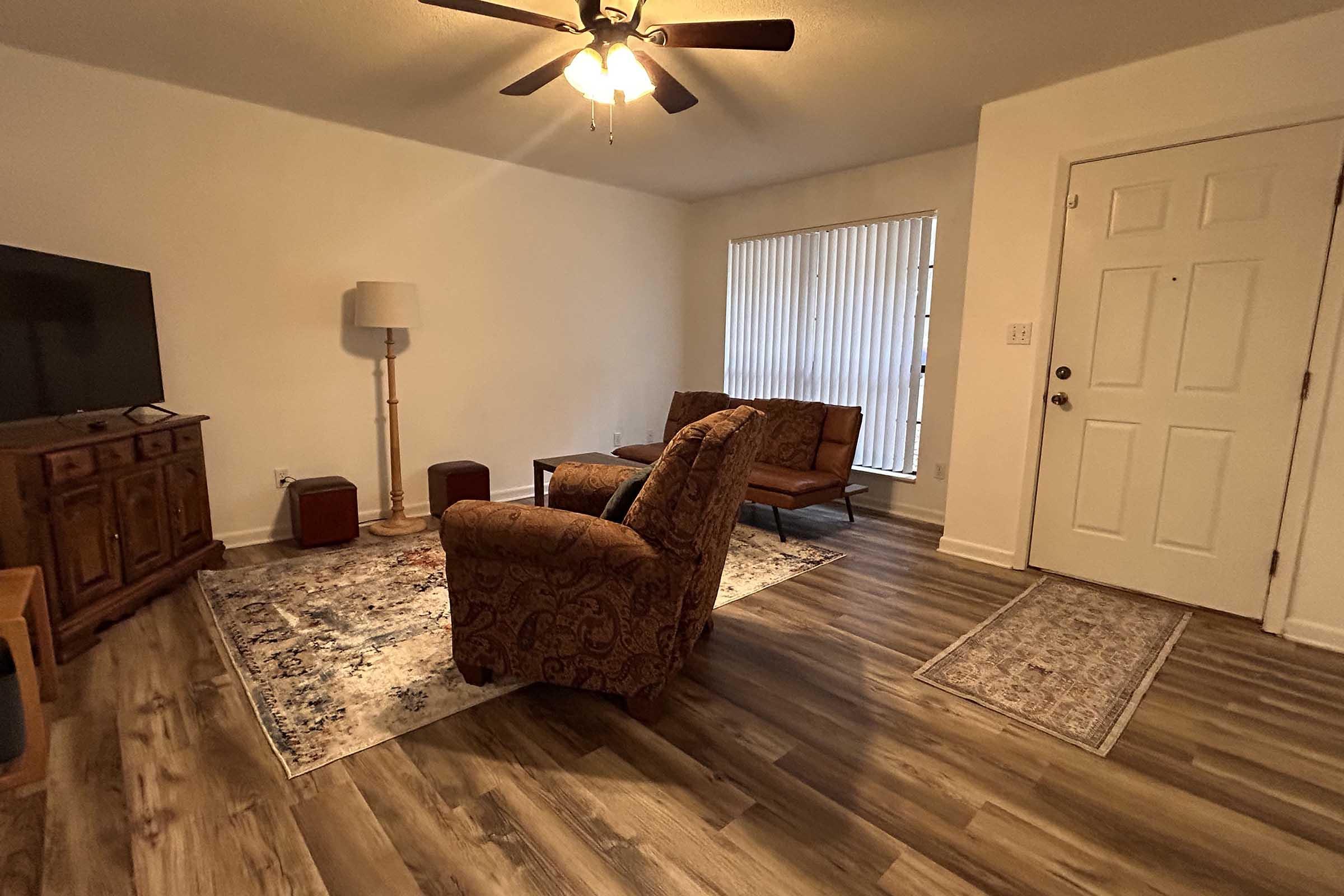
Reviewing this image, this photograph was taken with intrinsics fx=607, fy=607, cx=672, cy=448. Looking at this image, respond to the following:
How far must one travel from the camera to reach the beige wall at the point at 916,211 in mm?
3987

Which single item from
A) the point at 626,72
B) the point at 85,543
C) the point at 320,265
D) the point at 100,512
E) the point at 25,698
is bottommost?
Result: the point at 25,698

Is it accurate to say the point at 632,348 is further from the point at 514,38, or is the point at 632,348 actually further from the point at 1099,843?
the point at 1099,843

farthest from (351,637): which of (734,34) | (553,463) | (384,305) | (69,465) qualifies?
(734,34)

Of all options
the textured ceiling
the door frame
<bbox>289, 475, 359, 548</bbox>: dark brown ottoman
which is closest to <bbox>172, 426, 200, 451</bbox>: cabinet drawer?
<bbox>289, 475, 359, 548</bbox>: dark brown ottoman

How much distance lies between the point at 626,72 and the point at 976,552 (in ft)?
9.93

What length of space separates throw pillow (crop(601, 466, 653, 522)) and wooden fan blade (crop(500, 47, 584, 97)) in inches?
61.5

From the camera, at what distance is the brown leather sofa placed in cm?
374

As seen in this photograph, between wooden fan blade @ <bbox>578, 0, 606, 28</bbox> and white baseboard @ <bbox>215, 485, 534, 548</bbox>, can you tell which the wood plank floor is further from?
wooden fan blade @ <bbox>578, 0, 606, 28</bbox>

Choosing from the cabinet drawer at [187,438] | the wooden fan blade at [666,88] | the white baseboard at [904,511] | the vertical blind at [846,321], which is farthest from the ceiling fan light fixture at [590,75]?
the white baseboard at [904,511]

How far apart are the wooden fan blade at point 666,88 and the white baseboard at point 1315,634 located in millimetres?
3352

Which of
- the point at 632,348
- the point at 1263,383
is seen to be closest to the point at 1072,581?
the point at 1263,383

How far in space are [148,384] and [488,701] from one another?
2385 millimetres

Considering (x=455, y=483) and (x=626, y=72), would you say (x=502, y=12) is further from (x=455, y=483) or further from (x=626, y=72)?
(x=455, y=483)

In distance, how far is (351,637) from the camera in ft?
7.97
